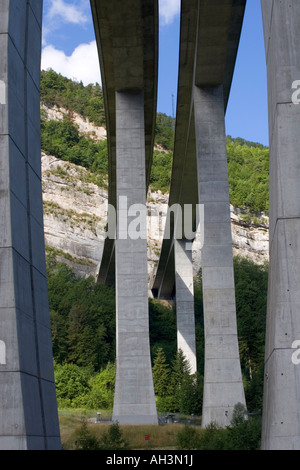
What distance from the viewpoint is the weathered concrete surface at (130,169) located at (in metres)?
24.7

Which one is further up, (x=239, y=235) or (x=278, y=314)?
(x=239, y=235)

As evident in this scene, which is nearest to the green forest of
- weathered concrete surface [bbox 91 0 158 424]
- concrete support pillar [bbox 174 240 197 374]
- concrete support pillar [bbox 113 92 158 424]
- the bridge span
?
concrete support pillar [bbox 174 240 197 374]

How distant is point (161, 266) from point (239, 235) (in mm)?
22351

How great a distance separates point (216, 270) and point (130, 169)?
6063mm

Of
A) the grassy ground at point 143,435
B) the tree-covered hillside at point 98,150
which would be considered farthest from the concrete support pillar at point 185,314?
the tree-covered hillside at point 98,150

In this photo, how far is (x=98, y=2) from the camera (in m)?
24.0

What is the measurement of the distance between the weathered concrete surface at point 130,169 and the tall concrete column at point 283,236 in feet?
47.5

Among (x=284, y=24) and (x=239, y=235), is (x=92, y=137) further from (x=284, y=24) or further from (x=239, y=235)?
(x=284, y=24)

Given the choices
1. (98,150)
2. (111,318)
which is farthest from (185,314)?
(98,150)

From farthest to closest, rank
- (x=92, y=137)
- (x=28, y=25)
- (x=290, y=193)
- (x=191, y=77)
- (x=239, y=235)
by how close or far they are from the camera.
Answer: (x=92, y=137) < (x=239, y=235) < (x=191, y=77) < (x=28, y=25) < (x=290, y=193)

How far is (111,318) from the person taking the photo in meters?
57.8

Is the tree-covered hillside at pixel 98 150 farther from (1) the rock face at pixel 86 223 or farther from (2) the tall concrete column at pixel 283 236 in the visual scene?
(2) the tall concrete column at pixel 283 236

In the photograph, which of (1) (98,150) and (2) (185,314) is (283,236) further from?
(1) (98,150)

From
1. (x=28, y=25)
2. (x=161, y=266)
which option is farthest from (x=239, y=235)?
(x=28, y=25)
